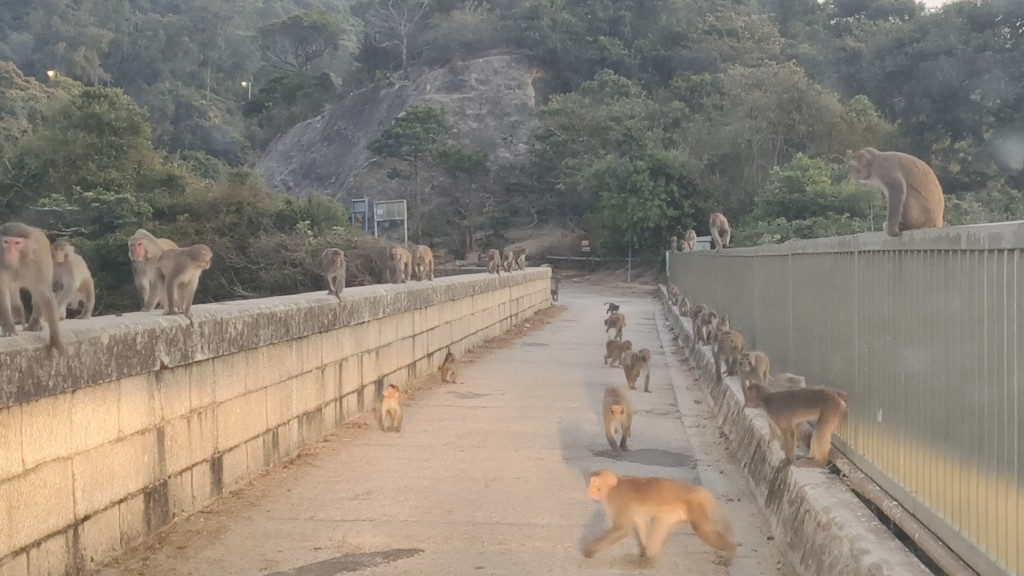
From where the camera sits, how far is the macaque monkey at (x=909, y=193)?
6.32 m

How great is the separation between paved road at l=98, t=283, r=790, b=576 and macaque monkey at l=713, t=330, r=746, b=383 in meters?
0.58

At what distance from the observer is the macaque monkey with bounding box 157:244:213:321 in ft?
24.3

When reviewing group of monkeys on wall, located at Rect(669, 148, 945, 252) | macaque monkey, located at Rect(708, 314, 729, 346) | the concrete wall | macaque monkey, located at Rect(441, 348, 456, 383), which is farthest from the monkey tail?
macaque monkey, located at Rect(441, 348, 456, 383)

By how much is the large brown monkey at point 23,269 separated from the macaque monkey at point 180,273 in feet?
5.22

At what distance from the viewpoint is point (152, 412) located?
248 inches

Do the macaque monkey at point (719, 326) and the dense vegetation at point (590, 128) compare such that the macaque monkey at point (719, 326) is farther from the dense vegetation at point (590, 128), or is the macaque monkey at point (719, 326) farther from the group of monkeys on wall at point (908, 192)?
the dense vegetation at point (590, 128)

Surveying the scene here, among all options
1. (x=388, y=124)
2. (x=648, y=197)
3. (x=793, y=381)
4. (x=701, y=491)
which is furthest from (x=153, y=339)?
(x=388, y=124)

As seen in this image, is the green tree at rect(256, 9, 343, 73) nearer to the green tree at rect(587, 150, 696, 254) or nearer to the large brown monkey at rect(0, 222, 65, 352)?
the green tree at rect(587, 150, 696, 254)

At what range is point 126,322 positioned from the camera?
242 inches

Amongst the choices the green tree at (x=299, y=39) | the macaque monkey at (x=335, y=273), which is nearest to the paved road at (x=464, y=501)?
the macaque monkey at (x=335, y=273)

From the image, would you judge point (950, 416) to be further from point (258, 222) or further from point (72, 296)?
point (258, 222)

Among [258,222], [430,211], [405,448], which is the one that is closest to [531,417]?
[405,448]

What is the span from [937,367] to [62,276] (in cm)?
543

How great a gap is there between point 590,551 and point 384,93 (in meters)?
85.2
